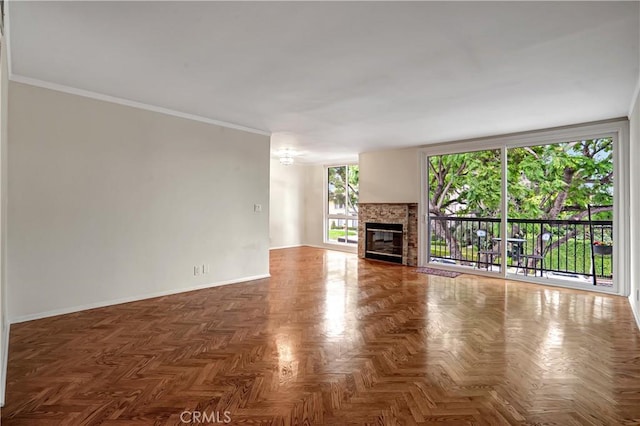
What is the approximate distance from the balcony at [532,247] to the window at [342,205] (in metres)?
2.43

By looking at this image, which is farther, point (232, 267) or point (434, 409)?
point (232, 267)

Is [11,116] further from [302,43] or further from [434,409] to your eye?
[434,409]

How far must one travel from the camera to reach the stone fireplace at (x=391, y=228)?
6469 mm

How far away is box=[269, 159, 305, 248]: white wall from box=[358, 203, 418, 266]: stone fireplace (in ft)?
7.77

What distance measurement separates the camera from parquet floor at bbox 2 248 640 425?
186 cm

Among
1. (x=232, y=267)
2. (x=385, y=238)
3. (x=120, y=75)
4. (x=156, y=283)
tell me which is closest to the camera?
(x=120, y=75)

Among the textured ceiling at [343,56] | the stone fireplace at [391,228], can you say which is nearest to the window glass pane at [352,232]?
the stone fireplace at [391,228]

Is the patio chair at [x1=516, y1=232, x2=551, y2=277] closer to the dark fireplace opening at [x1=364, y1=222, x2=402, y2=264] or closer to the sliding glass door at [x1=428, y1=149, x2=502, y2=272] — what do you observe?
the sliding glass door at [x1=428, y1=149, x2=502, y2=272]

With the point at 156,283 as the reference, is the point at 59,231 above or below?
above

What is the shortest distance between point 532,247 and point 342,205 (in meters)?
4.40

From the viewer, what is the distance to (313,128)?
5004 millimetres

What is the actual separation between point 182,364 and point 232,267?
2.52 metres

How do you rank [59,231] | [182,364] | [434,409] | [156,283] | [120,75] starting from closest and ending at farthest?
[434,409], [182,364], [120,75], [59,231], [156,283]

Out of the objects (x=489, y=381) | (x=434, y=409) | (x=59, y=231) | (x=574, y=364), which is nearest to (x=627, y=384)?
(x=574, y=364)
